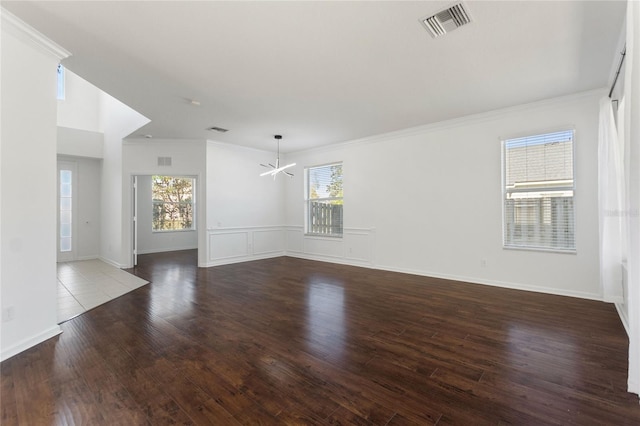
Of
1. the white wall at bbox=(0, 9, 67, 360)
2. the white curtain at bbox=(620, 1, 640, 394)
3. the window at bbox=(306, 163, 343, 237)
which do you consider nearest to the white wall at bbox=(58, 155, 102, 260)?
the window at bbox=(306, 163, 343, 237)

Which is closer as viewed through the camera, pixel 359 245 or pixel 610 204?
pixel 610 204

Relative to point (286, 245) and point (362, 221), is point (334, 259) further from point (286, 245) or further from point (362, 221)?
point (286, 245)

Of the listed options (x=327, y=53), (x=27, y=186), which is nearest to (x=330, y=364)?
(x=327, y=53)

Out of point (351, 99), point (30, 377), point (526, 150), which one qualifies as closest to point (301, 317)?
point (30, 377)

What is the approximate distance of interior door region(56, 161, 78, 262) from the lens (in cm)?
709

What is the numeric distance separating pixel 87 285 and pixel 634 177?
6619 mm

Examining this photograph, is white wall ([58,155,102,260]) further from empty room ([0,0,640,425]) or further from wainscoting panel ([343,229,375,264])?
wainscoting panel ([343,229,375,264])

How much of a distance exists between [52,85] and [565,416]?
4.89 metres

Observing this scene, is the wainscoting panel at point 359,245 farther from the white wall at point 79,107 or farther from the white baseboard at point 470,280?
the white wall at point 79,107

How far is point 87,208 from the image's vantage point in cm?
Result: 743

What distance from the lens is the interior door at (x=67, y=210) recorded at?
709cm

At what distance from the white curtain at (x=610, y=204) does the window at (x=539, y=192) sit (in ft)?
2.24

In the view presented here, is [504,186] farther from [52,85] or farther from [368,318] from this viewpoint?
[52,85]

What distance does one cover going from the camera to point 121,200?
250 inches
